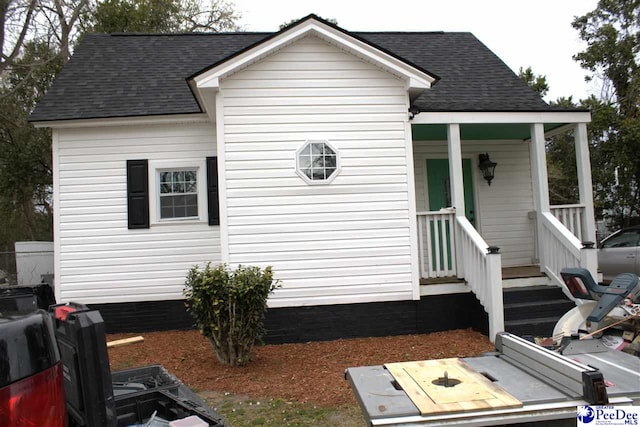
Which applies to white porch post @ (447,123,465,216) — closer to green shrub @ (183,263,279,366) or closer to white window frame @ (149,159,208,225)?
green shrub @ (183,263,279,366)

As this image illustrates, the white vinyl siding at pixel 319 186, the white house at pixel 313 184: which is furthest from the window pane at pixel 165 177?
the white vinyl siding at pixel 319 186

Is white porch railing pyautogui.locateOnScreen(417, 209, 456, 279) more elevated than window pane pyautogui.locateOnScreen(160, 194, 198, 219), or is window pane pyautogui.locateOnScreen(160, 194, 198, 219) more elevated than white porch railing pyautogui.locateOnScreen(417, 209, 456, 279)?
window pane pyautogui.locateOnScreen(160, 194, 198, 219)

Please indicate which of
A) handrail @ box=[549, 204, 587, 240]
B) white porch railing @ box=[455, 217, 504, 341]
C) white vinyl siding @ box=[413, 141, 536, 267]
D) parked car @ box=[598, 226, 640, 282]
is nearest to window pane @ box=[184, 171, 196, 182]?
white vinyl siding @ box=[413, 141, 536, 267]

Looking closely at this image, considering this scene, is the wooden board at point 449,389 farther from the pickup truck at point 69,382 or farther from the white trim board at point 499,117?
the white trim board at point 499,117

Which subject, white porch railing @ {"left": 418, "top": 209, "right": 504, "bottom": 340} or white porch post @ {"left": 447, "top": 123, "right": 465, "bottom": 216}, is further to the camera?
white porch post @ {"left": 447, "top": 123, "right": 465, "bottom": 216}

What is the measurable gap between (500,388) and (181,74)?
9.06 meters

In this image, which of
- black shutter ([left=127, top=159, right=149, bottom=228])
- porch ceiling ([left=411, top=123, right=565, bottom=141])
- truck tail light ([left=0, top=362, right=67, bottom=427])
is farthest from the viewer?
black shutter ([left=127, top=159, right=149, bottom=228])

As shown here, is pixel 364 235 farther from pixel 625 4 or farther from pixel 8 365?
pixel 625 4

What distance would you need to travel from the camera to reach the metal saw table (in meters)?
1.79

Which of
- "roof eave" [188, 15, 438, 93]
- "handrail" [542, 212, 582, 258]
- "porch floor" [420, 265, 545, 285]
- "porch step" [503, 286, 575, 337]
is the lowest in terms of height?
"porch step" [503, 286, 575, 337]


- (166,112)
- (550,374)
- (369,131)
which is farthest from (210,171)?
(550,374)

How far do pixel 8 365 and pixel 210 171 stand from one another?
6.89m

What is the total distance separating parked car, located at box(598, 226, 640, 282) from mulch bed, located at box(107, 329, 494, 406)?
4.58 metres

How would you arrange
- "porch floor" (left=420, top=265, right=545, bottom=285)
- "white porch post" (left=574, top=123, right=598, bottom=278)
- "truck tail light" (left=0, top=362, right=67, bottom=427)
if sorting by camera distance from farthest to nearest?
"white porch post" (left=574, top=123, right=598, bottom=278) → "porch floor" (left=420, top=265, right=545, bottom=285) → "truck tail light" (left=0, top=362, right=67, bottom=427)
